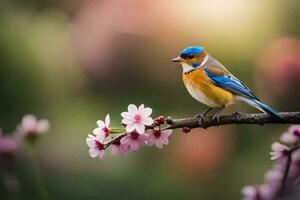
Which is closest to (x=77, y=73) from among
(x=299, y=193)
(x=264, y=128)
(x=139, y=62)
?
(x=139, y=62)

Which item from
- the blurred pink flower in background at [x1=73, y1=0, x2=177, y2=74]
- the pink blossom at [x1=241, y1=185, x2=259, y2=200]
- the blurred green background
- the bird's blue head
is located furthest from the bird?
the blurred pink flower in background at [x1=73, y1=0, x2=177, y2=74]

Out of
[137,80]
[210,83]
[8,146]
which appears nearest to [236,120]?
[210,83]

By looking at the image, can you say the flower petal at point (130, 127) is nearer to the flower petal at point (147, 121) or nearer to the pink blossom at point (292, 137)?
the flower petal at point (147, 121)

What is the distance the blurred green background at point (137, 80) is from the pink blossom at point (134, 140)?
1351 mm

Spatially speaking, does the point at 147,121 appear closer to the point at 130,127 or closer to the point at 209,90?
the point at 130,127

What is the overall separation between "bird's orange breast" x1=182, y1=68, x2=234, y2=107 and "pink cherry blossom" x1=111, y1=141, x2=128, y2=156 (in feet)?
0.50

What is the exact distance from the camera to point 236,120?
0.81 meters

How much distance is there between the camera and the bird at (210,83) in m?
0.90

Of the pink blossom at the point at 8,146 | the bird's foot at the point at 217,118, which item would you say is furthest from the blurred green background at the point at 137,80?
the bird's foot at the point at 217,118

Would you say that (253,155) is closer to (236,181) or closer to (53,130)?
(236,181)

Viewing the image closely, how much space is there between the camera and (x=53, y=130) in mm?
2391

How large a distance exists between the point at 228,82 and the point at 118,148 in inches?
7.3

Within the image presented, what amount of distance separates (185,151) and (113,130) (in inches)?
62.3

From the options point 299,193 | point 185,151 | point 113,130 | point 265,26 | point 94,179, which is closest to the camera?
point 299,193
